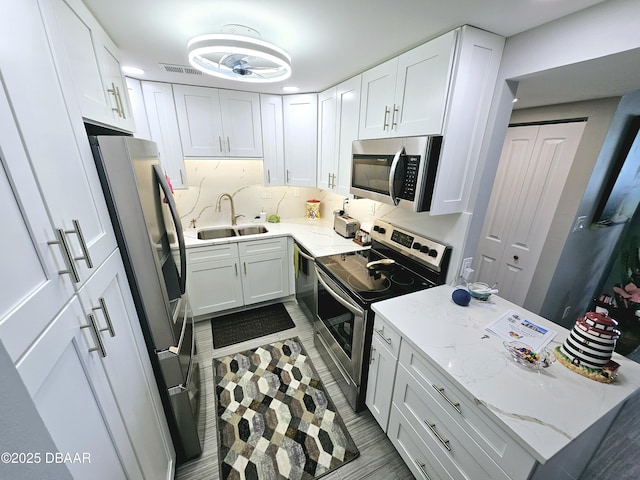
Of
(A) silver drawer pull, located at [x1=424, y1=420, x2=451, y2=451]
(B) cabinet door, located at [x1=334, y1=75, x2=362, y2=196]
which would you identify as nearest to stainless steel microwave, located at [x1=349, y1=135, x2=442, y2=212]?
(B) cabinet door, located at [x1=334, y1=75, x2=362, y2=196]

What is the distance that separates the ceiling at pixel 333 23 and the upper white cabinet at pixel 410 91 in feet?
0.24

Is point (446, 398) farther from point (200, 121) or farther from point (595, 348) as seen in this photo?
point (200, 121)

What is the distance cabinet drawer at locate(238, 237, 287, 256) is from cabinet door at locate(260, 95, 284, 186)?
0.66 meters

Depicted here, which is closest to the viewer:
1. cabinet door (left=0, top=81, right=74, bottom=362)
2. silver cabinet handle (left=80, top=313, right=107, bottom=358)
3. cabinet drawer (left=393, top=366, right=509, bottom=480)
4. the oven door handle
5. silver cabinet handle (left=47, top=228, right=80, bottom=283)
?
cabinet door (left=0, top=81, right=74, bottom=362)

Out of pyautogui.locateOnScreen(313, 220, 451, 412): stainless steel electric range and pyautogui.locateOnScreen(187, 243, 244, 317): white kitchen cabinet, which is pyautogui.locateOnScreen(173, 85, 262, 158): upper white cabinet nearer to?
pyautogui.locateOnScreen(187, 243, 244, 317): white kitchen cabinet

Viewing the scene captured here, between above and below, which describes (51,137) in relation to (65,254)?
above

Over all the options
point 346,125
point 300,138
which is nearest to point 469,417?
point 346,125

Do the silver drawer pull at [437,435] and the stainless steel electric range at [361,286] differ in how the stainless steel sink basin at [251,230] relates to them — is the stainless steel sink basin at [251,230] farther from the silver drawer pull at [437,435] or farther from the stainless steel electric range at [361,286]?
the silver drawer pull at [437,435]

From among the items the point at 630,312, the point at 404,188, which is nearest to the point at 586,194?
the point at 630,312

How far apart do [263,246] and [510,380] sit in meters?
2.22

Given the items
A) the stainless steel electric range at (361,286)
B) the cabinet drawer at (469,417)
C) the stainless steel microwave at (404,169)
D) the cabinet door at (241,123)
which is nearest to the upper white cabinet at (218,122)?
the cabinet door at (241,123)

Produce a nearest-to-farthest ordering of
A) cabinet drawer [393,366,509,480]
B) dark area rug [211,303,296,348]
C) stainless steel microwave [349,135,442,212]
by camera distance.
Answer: cabinet drawer [393,366,509,480] → stainless steel microwave [349,135,442,212] → dark area rug [211,303,296,348]

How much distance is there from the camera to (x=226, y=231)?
9.53 ft

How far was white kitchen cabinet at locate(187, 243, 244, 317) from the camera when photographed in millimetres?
2387
